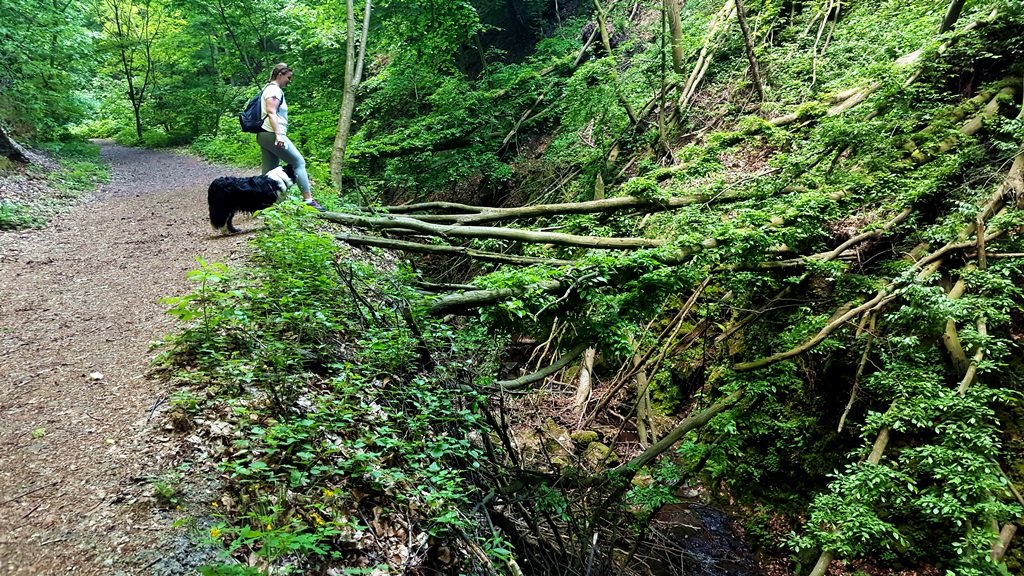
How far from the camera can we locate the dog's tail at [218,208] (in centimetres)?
602

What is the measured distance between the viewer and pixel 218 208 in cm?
611

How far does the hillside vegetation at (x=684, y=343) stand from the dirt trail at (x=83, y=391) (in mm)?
276

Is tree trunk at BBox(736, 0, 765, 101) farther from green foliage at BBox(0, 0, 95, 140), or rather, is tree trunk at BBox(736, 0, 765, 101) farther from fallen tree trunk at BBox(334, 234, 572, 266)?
green foliage at BBox(0, 0, 95, 140)

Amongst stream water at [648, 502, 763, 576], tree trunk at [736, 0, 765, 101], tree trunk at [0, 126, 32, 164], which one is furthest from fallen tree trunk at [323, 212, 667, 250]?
tree trunk at [0, 126, 32, 164]

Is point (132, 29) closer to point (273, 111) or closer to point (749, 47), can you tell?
point (273, 111)

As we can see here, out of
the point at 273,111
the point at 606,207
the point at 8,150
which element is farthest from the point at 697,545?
the point at 8,150

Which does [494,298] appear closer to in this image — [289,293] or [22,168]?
[289,293]

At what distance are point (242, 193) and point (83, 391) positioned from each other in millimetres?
3369

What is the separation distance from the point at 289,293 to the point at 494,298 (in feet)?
5.41

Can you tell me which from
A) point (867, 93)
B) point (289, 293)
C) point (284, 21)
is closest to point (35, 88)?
point (284, 21)

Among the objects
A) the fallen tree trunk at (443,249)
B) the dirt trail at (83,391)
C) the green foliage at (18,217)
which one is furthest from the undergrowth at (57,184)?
the fallen tree trunk at (443,249)

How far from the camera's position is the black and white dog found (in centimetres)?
599

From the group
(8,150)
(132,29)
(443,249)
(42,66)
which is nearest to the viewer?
(443,249)

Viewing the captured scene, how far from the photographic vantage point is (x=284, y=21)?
51.1 feet
